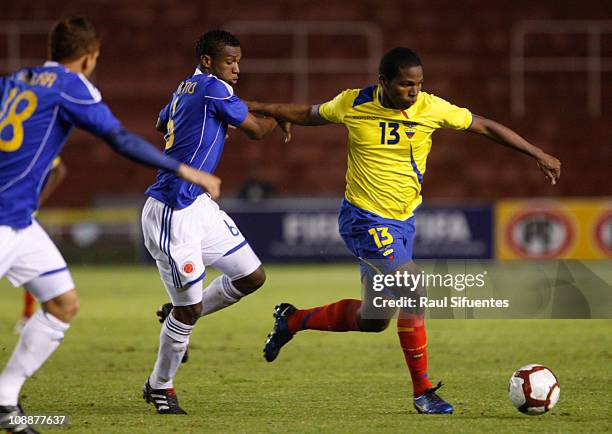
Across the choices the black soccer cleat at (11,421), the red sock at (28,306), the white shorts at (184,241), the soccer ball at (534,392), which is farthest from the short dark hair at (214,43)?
the red sock at (28,306)

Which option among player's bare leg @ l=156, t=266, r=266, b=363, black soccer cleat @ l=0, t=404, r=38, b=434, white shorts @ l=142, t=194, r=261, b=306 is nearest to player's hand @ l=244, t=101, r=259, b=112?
white shorts @ l=142, t=194, r=261, b=306

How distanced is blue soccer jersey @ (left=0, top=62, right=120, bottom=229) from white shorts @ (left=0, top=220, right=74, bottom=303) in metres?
0.08

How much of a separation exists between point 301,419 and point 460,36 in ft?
62.2

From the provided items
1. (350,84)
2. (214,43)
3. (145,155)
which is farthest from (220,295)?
(350,84)

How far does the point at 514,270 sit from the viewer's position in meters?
16.5

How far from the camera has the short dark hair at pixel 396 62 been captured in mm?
6250

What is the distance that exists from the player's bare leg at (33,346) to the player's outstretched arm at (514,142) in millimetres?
2656

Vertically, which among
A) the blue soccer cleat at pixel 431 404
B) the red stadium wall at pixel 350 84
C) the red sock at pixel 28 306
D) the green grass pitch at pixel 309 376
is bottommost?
the green grass pitch at pixel 309 376

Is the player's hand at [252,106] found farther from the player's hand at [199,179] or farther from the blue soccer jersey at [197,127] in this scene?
the player's hand at [199,179]

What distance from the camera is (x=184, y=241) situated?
6.39 meters

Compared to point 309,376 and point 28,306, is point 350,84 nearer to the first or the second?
point 28,306

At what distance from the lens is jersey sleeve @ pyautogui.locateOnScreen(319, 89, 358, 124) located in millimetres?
6633

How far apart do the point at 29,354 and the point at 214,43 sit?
7.58ft

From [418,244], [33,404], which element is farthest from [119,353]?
[418,244]
